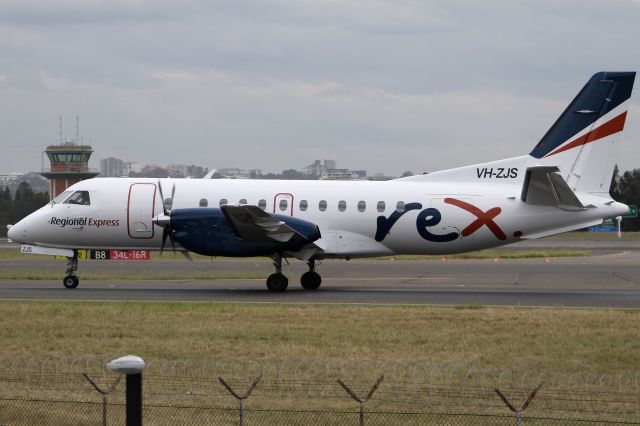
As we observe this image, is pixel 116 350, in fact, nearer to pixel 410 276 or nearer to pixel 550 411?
pixel 550 411

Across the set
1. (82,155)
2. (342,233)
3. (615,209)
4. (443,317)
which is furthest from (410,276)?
(82,155)

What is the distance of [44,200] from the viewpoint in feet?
446

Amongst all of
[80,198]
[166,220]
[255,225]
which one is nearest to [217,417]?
[255,225]

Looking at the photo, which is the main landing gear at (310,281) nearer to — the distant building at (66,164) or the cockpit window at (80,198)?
the cockpit window at (80,198)

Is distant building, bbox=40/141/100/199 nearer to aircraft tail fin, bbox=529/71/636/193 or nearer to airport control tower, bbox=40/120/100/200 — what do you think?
airport control tower, bbox=40/120/100/200

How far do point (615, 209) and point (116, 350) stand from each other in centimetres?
1691

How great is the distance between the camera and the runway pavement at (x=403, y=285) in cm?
2895

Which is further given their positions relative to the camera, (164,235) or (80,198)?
(80,198)

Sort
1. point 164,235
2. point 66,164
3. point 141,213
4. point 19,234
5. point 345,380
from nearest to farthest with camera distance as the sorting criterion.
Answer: point 345,380 < point 164,235 < point 141,213 < point 19,234 < point 66,164

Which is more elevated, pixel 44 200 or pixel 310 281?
pixel 44 200

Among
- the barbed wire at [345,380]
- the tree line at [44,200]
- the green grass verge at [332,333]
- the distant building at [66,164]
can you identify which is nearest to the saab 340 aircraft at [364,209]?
the green grass verge at [332,333]

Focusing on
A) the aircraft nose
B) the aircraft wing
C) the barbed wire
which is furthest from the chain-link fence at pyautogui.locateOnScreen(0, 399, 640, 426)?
the aircraft nose

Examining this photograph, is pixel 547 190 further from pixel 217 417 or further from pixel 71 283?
pixel 217 417

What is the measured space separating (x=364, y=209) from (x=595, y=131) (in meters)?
7.71
